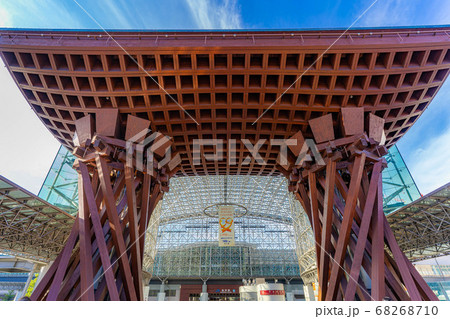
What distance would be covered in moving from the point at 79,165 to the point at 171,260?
197 feet

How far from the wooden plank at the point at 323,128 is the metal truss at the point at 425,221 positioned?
11372 mm

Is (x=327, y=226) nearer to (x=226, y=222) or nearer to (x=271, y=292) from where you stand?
(x=226, y=222)

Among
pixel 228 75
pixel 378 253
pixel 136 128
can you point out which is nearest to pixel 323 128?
pixel 228 75

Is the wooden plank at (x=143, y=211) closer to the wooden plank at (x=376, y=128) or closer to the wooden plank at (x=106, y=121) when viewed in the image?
the wooden plank at (x=106, y=121)

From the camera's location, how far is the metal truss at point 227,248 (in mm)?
61125

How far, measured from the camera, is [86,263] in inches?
424

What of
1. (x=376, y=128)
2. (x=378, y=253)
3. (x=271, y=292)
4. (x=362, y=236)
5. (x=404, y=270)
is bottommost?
(x=404, y=270)

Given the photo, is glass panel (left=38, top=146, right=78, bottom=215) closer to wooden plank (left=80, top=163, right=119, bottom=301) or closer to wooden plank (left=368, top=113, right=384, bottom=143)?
wooden plank (left=80, top=163, right=119, bottom=301)

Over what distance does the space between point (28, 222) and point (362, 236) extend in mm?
27711

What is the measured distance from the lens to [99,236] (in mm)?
11430

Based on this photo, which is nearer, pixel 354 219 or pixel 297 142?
pixel 354 219

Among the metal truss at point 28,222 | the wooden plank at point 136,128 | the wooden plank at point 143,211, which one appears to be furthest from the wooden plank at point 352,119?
the metal truss at point 28,222

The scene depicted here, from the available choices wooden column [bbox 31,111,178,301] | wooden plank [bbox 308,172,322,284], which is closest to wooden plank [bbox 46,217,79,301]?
wooden column [bbox 31,111,178,301]

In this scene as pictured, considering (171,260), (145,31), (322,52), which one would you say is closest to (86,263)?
(145,31)
